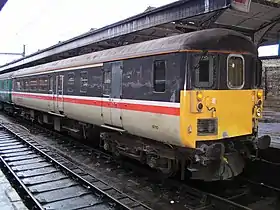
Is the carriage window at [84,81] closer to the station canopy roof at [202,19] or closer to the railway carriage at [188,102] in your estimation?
the railway carriage at [188,102]

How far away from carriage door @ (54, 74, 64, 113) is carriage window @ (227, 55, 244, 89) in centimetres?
742

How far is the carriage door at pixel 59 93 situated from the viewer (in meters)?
12.6

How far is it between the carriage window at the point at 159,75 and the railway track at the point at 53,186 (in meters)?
2.31

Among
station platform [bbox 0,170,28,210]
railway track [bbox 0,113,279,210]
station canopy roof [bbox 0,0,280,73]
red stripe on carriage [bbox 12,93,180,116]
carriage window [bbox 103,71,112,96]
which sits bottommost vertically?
railway track [bbox 0,113,279,210]

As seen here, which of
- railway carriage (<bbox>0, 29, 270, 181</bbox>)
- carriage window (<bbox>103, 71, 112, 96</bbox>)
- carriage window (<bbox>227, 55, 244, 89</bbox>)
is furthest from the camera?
carriage window (<bbox>103, 71, 112, 96</bbox>)

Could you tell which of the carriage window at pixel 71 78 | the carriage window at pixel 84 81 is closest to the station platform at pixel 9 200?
the carriage window at pixel 84 81

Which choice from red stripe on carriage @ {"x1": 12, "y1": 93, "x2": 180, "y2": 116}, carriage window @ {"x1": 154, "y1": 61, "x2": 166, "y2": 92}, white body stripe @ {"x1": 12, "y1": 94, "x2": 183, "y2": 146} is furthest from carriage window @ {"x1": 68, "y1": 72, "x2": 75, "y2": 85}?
carriage window @ {"x1": 154, "y1": 61, "x2": 166, "y2": 92}

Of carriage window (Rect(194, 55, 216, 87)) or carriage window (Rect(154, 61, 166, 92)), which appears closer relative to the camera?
carriage window (Rect(194, 55, 216, 87))

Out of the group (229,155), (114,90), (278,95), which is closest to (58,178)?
(114,90)

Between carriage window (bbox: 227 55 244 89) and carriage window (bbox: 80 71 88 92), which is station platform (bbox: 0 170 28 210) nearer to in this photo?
carriage window (bbox: 80 71 88 92)

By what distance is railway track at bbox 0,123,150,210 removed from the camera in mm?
6598

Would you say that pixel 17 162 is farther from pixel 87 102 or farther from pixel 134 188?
pixel 134 188

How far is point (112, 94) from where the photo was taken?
8.56 meters

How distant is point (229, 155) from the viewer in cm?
684
